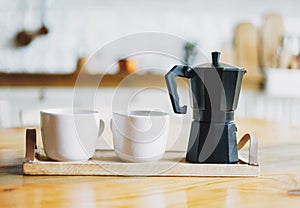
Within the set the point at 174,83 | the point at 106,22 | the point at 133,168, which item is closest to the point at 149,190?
the point at 133,168

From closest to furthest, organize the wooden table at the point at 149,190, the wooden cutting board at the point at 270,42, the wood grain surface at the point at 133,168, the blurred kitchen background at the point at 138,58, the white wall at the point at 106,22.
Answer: the wooden table at the point at 149,190
the wood grain surface at the point at 133,168
the blurred kitchen background at the point at 138,58
the white wall at the point at 106,22
the wooden cutting board at the point at 270,42

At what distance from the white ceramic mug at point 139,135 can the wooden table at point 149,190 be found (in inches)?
2.4

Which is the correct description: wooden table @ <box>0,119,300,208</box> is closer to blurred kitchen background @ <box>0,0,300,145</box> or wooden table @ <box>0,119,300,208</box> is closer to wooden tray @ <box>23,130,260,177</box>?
wooden tray @ <box>23,130,260,177</box>

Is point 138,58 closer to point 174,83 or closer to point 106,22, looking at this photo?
point 106,22

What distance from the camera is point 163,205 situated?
2.25ft

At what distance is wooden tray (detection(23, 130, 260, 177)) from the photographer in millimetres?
857

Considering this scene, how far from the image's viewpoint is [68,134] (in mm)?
870

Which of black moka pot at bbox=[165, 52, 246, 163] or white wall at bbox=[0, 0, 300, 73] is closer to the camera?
black moka pot at bbox=[165, 52, 246, 163]

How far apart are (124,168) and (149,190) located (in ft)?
0.38

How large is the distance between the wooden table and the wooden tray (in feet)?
0.06

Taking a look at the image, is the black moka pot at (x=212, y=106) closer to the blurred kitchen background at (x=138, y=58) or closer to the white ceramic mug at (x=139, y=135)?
the white ceramic mug at (x=139, y=135)

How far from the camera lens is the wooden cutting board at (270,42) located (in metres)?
3.36

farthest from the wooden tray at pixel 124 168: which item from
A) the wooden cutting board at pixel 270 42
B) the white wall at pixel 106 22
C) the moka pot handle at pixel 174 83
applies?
the wooden cutting board at pixel 270 42

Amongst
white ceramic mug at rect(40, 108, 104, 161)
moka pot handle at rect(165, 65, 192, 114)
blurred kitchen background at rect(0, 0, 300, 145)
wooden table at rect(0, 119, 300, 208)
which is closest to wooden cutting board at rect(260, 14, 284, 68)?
blurred kitchen background at rect(0, 0, 300, 145)
